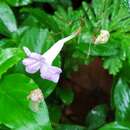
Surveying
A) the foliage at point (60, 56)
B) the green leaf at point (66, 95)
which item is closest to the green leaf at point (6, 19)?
the foliage at point (60, 56)

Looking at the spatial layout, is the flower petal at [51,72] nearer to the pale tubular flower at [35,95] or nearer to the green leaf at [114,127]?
the pale tubular flower at [35,95]

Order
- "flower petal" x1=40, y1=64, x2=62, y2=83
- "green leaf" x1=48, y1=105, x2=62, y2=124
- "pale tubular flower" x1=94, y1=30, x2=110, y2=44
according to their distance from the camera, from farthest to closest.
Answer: "green leaf" x1=48, y1=105, x2=62, y2=124 → "pale tubular flower" x1=94, y1=30, x2=110, y2=44 → "flower petal" x1=40, y1=64, x2=62, y2=83

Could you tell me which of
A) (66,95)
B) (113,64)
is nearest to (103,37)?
(113,64)

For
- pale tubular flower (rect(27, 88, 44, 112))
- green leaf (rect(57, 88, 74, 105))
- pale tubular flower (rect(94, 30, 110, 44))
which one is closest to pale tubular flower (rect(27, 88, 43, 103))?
pale tubular flower (rect(27, 88, 44, 112))

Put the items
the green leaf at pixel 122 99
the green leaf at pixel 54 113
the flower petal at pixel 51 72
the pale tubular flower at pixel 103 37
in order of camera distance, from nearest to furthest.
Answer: the flower petal at pixel 51 72, the pale tubular flower at pixel 103 37, the green leaf at pixel 122 99, the green leaf at pixel 54 113

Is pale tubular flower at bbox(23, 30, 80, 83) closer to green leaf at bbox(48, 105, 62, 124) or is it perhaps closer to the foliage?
the foliage

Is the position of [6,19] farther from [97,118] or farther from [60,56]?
[97,118]
